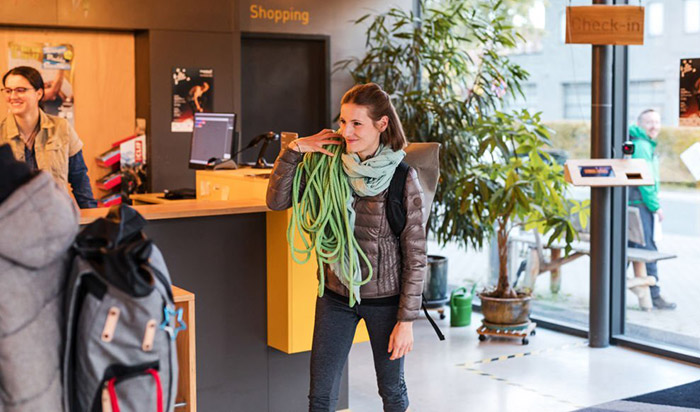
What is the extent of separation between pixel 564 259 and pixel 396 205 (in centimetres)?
340

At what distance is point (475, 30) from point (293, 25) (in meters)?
1.42

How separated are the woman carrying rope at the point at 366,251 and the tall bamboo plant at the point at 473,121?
2709 millimetres

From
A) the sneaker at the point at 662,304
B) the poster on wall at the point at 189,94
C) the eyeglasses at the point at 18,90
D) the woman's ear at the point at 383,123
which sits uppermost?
the poster on wall at the point at 189,94

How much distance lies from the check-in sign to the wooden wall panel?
329cm

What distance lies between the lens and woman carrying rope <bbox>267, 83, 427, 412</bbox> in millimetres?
3186

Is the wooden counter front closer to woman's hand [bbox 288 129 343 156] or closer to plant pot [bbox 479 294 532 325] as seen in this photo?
woman's hand [bbox 288 129 343 156]

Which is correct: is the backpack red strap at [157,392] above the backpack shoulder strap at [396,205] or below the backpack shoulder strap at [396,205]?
below

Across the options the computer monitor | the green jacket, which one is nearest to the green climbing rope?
the computer monitor

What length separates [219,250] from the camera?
162 inches

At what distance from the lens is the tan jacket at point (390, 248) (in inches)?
125

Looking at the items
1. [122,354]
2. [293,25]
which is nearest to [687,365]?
[293,25]

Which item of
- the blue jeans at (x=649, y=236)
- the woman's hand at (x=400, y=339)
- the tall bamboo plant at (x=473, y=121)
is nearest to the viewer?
the woman's hand at (x=400, y=339)

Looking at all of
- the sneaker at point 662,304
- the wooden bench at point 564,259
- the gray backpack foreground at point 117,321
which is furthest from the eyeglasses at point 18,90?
the sneaker at point 662,304

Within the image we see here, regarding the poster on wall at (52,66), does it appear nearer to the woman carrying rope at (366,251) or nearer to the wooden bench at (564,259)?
the wooden bench at (564,259)
